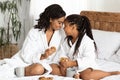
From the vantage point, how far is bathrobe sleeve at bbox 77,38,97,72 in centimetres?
229

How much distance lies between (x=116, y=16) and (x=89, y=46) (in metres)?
0.97

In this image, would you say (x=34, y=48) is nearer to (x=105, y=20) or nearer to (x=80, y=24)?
(x=80, y=24)

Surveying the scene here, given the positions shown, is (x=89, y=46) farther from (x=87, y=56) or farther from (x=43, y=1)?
(x=43, y=1)

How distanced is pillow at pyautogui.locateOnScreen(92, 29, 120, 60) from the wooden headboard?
257mm

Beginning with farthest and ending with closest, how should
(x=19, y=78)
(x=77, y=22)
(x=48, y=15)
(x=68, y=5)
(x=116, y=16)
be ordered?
(x=68, y=5), (x=116, y=16), (x=48, y=15), (x=77, y=22), (x=19, y=78)

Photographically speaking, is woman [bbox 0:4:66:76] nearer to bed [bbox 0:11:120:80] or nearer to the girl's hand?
the girl's hand

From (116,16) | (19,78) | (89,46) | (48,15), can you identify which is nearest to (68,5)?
(116,16)

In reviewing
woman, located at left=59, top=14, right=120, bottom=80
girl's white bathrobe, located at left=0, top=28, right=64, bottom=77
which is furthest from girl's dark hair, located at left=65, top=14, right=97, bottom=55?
girl's white bathrobe, located at left=0, top=28, right=64, bottom=77

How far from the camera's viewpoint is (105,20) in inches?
128

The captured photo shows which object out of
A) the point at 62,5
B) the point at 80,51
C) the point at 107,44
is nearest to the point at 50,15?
the point at 80,51

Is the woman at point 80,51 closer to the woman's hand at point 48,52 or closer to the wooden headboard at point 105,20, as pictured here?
the woman's hand at point 48,52

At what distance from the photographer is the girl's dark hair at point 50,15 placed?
2.53 meters

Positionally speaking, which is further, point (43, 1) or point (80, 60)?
point (43, 1)

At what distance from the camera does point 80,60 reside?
2.30 meters
